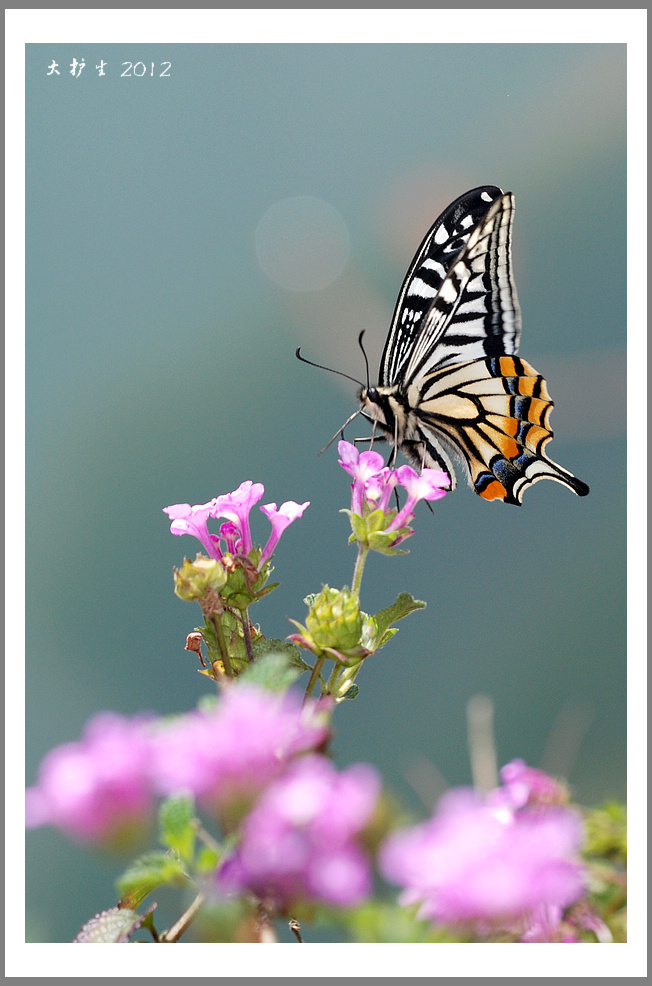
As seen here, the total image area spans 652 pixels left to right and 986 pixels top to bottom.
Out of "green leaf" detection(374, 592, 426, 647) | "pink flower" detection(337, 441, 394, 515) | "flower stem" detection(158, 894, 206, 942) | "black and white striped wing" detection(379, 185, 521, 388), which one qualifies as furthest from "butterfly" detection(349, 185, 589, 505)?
"flower stem" detection(158, 894, 206, 942)

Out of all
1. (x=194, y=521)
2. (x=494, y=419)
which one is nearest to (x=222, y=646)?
(x=194, y=521)

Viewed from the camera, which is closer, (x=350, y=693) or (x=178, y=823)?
(x=178, y=823)

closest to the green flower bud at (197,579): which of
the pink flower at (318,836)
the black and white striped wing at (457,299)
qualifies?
the pink flower at (318,836)

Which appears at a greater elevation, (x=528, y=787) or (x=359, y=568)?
(x=359, y=568)

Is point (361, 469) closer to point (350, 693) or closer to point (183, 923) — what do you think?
point (350, 693)

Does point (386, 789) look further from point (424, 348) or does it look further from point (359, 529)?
point (424, 348)

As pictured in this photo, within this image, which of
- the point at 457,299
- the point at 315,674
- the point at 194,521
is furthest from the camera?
the point at 457,299

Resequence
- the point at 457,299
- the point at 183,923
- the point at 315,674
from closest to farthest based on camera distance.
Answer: the point at 183,923 → the point at 315,674 → the point at 457,299
